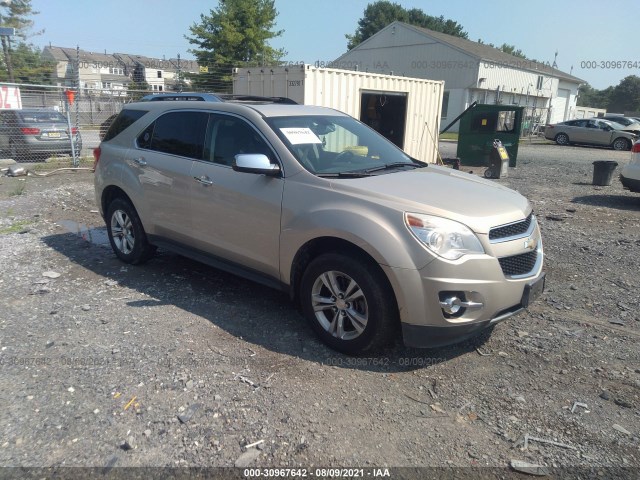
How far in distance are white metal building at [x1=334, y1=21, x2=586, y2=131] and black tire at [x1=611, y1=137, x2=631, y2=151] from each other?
9843 millimetres

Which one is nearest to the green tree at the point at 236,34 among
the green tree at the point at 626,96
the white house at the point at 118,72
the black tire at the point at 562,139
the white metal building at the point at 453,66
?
the white house at the point at 118,72

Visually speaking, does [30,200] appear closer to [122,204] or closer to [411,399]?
[122,204]

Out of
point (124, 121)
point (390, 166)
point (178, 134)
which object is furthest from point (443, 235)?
point (124, 121)

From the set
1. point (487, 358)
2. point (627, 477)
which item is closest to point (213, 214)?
point (487, 358)

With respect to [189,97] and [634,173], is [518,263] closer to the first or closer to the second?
[189,97]

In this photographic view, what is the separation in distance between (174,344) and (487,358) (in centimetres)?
248

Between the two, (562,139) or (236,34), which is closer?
(562,139)

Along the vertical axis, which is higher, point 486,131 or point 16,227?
point 486,131

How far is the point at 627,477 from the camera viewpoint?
2576 millimetres

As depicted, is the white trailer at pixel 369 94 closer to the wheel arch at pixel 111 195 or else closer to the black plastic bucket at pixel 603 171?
the black plastic bucket at pixel 603 171

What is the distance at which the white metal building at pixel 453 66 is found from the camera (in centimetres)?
3622

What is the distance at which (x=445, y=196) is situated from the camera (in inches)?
143

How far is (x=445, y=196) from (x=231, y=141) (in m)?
2.03

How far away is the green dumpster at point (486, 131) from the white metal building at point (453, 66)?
20.4 m
